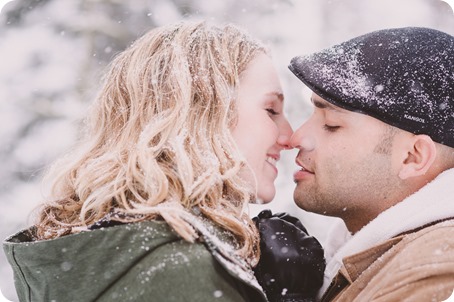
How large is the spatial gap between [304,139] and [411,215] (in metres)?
0.52

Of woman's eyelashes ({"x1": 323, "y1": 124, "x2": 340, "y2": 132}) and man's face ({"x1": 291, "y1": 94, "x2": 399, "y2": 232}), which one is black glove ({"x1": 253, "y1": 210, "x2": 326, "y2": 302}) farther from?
woman's eyelashes ({"x1": 323, "y1": 124, "x2": 340, "y2": 132})

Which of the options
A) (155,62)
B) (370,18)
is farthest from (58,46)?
(370,18)

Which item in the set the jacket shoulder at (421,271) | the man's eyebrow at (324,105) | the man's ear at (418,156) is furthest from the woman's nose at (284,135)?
the jacket shoulder at (421,271)

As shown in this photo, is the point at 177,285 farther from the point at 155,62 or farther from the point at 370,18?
the point at 370,18

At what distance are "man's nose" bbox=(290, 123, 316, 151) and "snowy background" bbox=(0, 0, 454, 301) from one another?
276 millimetres

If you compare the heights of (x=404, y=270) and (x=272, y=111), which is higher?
(x=272, y=111)

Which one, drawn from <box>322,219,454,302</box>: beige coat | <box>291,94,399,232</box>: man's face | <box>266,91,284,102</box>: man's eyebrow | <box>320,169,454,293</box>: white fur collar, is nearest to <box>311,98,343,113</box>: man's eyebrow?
<box>291,94,399,232</box>: man's face

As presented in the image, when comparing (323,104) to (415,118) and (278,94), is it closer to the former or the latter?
(278,94)

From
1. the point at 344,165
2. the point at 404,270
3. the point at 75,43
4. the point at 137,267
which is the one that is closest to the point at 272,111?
the point at 344,165

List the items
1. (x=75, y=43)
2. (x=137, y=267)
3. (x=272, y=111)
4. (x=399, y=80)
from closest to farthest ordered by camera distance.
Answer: (x=137, y=267) → (x=399, y=80) → (x=272, y=111) → (x=75, y=43)

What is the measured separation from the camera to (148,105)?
1760 millimetres

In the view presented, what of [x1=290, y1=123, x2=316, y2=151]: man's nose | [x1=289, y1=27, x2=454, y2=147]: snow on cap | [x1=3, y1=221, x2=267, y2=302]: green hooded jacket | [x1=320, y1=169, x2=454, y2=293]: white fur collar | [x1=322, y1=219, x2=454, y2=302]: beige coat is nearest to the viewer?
[x1=3, y1=221, x2=267, y2=302]: green hooded jacket

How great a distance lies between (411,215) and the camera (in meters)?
1.70

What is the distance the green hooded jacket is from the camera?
1.27m
